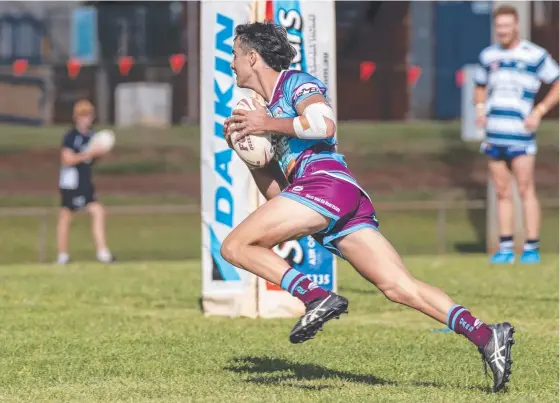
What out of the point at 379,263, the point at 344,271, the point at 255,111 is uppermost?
the point at 255,111

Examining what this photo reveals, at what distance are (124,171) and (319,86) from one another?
63.8ft

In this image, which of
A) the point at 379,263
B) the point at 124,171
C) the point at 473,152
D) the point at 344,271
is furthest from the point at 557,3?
the point at 379,263

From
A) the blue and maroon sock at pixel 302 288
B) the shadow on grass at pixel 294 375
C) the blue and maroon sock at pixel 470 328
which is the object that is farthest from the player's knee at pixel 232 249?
the blue and maroon sock at pixel 470 328

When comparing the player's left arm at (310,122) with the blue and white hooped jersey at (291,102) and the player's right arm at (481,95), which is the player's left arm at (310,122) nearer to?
the blue and white hooped jersey at (291,102)

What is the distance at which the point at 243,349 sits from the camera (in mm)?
8586

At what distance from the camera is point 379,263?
695 cm

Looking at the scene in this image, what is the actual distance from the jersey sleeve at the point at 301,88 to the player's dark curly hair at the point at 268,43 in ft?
0.40

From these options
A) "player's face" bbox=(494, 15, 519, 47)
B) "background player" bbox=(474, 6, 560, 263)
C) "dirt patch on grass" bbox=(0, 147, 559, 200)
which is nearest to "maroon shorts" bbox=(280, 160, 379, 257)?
"player's face" bbox=(494, 15, 519, 47)

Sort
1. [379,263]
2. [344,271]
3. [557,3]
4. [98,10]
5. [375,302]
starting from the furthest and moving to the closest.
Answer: [98,10], [557,3], [344,271], [375,302], [379,263]

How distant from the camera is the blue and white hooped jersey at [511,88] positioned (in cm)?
1371

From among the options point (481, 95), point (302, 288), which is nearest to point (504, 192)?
point (481, 95)

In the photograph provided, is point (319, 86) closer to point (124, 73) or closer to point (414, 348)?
point (414, 348)

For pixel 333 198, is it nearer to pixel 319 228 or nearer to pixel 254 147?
pixel 319 228

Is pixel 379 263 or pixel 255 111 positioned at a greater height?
pixel 255 111
